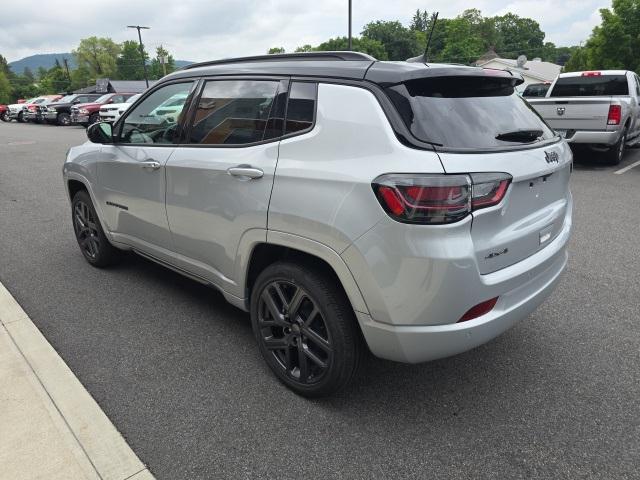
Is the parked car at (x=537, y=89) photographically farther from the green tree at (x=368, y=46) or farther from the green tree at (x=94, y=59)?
the green tree at (x=94, y=59)

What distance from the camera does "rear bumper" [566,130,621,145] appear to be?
8.80m

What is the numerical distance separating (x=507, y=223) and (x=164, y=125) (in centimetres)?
243

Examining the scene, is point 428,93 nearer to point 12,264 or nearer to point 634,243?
point 634,243

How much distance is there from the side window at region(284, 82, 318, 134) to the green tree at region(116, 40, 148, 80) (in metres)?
124

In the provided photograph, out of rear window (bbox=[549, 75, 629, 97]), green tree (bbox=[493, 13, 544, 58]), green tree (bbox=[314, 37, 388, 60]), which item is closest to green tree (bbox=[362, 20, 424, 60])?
green tree (bbox=[314, 37, 388, 60])

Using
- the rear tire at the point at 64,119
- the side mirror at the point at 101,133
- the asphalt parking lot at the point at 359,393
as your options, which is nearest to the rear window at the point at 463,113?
the asphalt parking lot at the point at 359,393

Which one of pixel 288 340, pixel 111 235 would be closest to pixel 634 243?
pixel 288 340

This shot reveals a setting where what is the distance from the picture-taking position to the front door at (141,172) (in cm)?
342

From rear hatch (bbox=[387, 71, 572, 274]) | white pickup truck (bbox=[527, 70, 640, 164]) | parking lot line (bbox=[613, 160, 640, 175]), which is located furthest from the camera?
parking lot line (bbox=[613, 160, 640, 175])

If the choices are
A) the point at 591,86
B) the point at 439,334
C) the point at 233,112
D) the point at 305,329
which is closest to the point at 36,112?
the point at 591,86

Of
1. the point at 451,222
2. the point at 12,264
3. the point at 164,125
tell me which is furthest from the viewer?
the point at 12,264

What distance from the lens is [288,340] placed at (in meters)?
2.74

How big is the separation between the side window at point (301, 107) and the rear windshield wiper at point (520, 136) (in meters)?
0.94

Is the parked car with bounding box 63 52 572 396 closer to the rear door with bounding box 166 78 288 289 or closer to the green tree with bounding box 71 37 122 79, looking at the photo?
the rear door with bounding box 166 78 288 289
